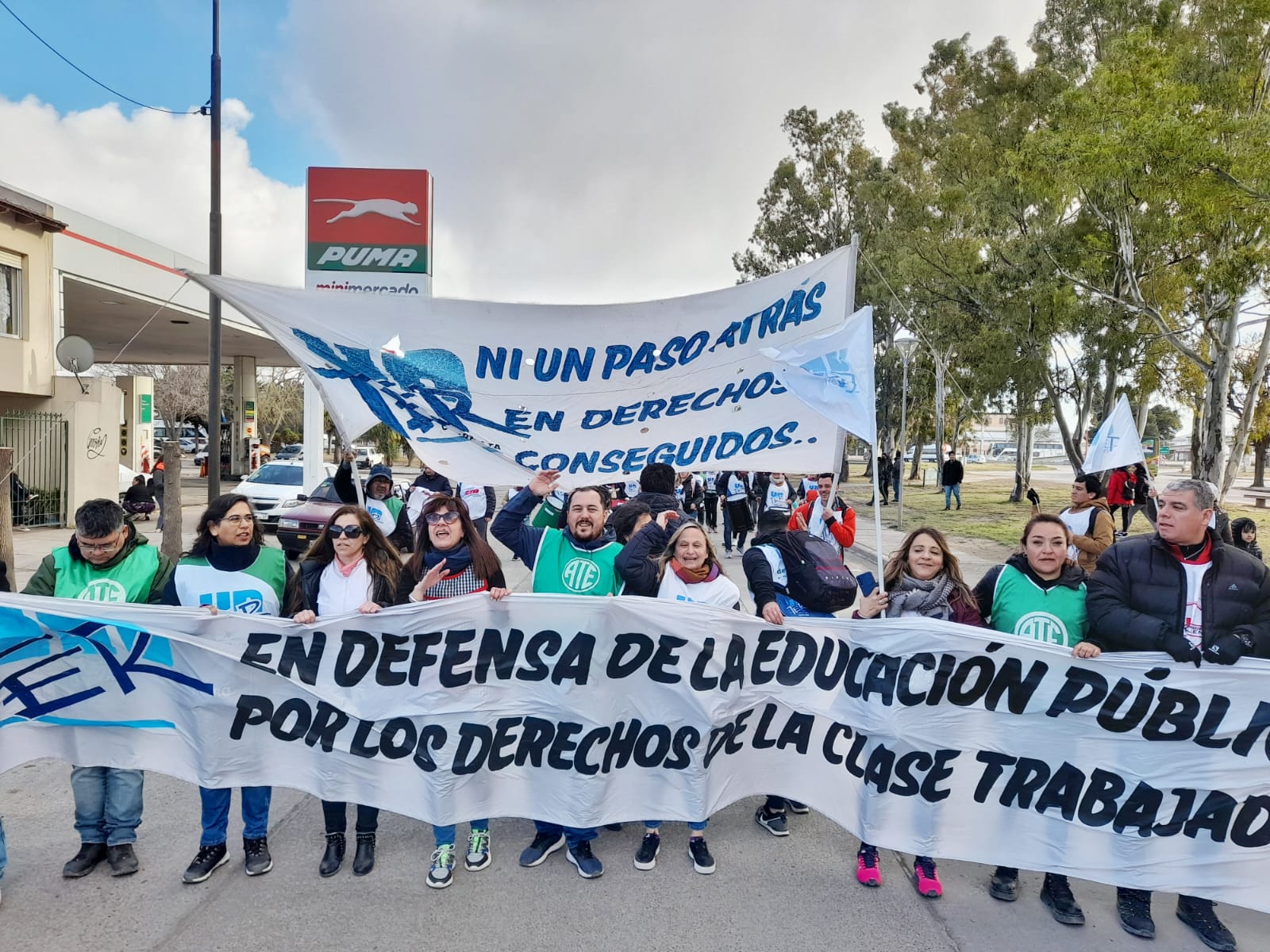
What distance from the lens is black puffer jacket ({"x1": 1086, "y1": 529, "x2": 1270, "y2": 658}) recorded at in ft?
12.0

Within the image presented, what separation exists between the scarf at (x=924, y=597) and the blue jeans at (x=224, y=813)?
3.19 meters

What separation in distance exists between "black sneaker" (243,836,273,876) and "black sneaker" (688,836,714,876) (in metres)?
1.98

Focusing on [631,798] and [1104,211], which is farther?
[1104,211]

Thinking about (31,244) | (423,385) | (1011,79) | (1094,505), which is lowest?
(1094,505)

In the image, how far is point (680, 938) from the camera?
10.8 feet

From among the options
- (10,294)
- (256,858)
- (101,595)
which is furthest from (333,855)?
(10,294)

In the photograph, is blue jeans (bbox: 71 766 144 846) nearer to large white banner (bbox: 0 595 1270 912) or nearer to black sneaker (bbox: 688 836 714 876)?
large white banner (bbox: 0 595 1270 912)

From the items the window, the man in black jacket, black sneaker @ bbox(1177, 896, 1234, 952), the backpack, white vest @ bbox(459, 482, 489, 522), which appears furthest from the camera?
the window

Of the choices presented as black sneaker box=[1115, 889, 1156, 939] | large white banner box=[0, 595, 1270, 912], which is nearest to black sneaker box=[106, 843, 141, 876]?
large white banner box=[0, 595, 1270, 912]

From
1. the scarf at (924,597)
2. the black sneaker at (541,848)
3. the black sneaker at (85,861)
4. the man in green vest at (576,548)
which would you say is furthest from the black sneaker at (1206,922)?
the black sneaker at (85,861)

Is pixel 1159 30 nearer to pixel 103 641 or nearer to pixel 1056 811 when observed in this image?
pixel 1056 811

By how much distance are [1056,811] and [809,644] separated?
1310 mm

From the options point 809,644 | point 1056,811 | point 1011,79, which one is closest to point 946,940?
point 1056,811

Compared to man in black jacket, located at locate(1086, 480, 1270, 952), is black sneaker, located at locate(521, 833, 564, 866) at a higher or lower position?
lower
